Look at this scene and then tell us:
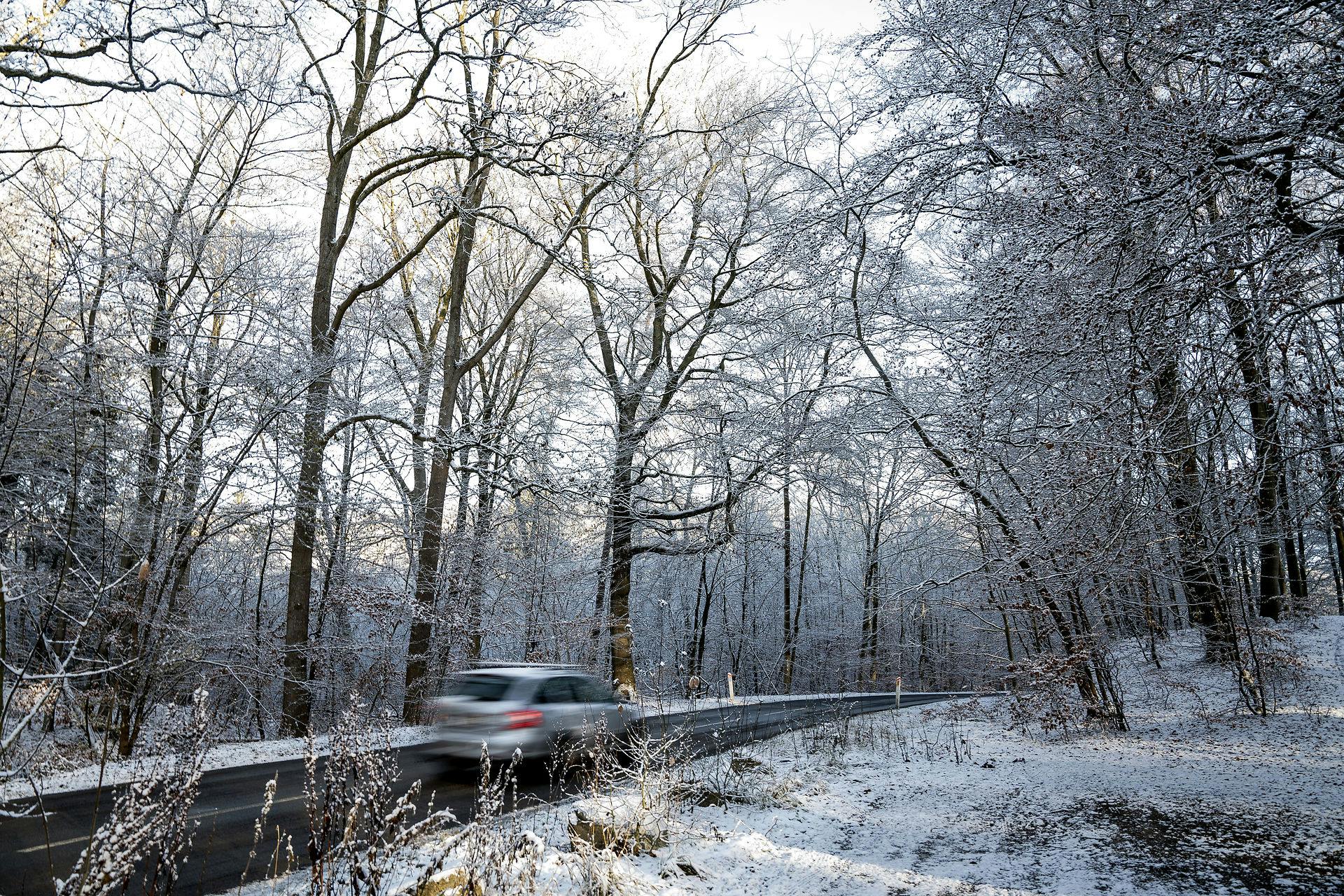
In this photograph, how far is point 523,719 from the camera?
8.59 meters

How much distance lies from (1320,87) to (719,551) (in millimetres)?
13203

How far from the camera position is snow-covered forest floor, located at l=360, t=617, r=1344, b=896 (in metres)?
5.05

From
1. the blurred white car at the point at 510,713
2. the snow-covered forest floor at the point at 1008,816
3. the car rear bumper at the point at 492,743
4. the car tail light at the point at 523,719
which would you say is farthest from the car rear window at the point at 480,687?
the snow-covered forest floor at the point at 1008,816

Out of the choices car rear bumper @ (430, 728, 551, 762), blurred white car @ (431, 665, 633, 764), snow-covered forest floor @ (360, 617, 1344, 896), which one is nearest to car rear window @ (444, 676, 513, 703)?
blurred white car @ (431, 665, 633, 764)

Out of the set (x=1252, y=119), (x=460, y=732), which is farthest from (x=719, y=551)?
(x=1252, y=119)

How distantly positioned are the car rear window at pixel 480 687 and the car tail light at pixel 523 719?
28cm

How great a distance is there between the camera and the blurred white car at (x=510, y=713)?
27.9 ft

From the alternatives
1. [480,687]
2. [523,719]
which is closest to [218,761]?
[480,687]

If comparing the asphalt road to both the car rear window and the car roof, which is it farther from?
the car roof

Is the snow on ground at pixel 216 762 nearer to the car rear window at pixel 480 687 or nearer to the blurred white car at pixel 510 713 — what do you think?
the blurred white car at pixel 510 713

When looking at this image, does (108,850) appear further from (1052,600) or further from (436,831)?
(1052,600)

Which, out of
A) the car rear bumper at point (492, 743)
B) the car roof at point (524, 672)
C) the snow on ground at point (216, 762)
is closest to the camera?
the snow on ground at point (216, 762)

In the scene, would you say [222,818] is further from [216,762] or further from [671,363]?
[671,363]

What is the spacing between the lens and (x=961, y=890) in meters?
4.98
